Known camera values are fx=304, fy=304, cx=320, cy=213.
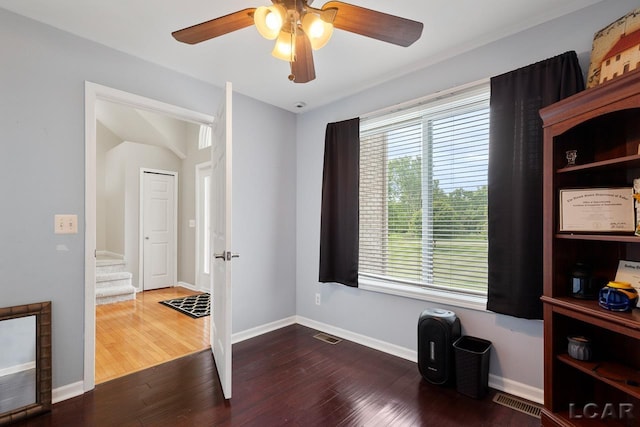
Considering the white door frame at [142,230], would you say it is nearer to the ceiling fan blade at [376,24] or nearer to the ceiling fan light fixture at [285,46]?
the ceiling fan light fixture at [285,46]

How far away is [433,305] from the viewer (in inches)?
99.0

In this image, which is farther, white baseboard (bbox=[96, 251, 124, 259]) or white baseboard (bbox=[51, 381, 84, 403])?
white baseboard (bbox=[96, 251, 124, 259])

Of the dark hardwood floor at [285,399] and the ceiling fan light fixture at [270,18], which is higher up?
the ceiling fan light fixture at [270,18]

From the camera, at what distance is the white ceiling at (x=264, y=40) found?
1864 mm

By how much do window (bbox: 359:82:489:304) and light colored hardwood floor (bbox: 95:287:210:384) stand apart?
1.89 m

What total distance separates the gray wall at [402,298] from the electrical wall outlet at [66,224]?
2.11 metres

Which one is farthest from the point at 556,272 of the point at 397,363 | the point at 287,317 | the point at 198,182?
the point at 198,182

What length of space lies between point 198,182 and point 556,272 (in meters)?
5.09

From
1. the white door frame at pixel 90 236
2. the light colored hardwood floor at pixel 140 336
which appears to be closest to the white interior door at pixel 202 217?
the light colored hardwood floor at pixel 140 336

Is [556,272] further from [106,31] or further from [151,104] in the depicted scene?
[106,31]

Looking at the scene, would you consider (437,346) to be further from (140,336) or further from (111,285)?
(111,285)

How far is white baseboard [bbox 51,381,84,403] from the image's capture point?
2.04m

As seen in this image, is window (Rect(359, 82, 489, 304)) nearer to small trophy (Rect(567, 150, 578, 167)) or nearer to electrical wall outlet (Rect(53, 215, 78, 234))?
small trophy (Rect(567, 150, 578, 167))

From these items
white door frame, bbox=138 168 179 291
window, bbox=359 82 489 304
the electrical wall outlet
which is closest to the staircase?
white door frame, bbox=138 168 179 291
